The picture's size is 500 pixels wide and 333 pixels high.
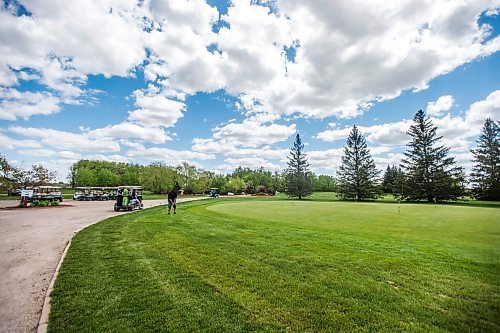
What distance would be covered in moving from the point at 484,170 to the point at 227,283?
55527 mm

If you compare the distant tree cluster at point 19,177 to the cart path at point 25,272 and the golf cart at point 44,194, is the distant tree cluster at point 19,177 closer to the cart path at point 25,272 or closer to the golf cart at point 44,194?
the golf cart at point 44,194

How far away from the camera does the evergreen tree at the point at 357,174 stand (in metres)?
56.0

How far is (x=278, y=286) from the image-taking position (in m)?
5.27

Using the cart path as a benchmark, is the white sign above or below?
above

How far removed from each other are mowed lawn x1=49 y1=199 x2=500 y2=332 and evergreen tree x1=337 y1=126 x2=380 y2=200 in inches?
1917

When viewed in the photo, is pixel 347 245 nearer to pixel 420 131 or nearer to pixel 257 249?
pixel 257 249

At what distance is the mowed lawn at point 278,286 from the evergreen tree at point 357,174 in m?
48.7

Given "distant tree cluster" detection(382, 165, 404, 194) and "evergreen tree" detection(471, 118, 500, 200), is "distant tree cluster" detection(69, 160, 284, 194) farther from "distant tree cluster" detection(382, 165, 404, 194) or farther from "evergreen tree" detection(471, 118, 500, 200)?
"evergreen tree" detection(471, 118, 500, 200)

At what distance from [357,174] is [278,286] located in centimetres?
5759

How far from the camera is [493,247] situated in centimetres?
877

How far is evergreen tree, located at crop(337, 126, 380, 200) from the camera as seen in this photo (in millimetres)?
55969

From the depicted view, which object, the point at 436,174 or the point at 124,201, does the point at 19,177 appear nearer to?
the point at 124,201

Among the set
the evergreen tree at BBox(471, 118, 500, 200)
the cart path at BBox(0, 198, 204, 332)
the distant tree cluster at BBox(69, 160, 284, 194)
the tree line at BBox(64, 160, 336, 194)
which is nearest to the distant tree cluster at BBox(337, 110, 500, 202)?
the evergreen tree at BBox(471, 118, 500, 200)

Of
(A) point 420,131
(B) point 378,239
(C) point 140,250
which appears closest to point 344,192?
(A) point 420,131
